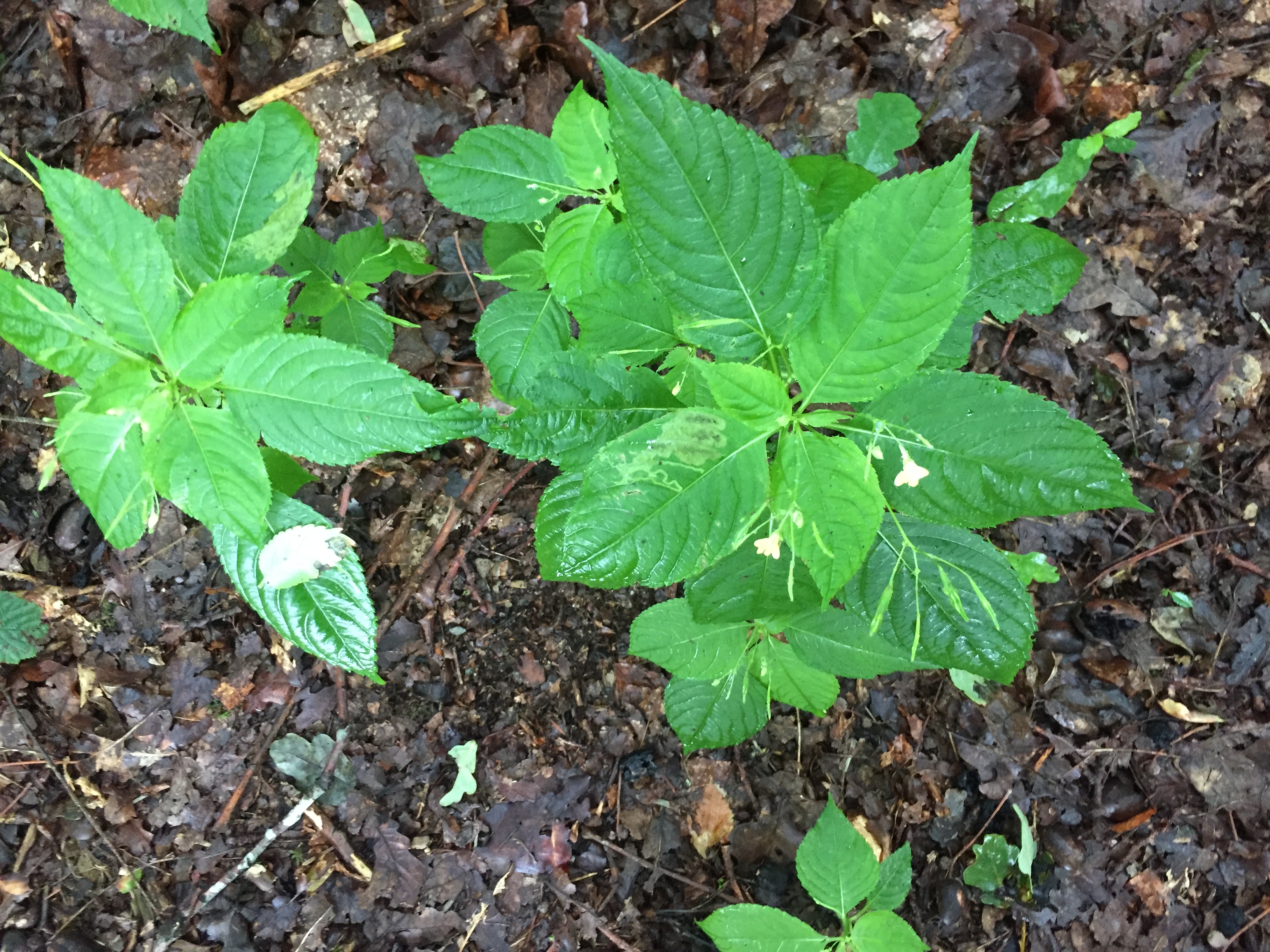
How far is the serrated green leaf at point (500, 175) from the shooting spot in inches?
83.5

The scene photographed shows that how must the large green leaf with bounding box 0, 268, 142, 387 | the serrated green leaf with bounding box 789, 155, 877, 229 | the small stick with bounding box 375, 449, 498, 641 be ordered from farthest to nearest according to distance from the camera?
1. the small stick with bounding box 375, 449, 498, 641
2. the serrated green leaf with bounding box 789, 155, 877, 229
3. the large green leaf with bounding box 0, 268, 142, 387

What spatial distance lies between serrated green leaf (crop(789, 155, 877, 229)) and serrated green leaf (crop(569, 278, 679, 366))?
19.3 inches

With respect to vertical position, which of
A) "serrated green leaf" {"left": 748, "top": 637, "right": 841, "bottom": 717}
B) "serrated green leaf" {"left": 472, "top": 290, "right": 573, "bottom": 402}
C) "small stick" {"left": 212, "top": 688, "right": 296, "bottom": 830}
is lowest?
"small stick" {"left": 212, "top": 688, "right": 296, "bottom": 830}

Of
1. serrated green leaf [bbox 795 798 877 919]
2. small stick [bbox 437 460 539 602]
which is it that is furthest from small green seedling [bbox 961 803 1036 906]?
small stick [bbox 437 460 539 602]

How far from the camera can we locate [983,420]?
1.43 metres

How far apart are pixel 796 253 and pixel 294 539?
54.5 inches

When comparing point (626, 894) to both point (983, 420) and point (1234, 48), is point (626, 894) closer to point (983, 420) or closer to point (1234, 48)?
point (983, 420)

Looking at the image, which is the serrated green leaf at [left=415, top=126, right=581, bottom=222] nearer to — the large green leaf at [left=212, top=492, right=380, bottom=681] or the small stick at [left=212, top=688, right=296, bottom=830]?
the large green leaf at [left=212, top=492, right=380, bottom=681]

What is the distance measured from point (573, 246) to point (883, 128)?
5.91 feet

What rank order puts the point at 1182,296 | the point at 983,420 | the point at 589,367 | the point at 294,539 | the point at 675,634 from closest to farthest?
the point at 983,420 < the point at 589,367 < the point at 294,539 < the point at 675,634 < the point at 1182,296

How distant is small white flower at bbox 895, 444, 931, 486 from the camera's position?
55.6 inches

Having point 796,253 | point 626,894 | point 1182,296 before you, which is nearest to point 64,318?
point 796,253

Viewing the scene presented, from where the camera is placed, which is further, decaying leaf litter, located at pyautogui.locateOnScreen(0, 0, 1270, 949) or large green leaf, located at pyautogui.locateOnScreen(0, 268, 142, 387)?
decaying leaf litter, located at pyautogui.locateOnScreen(0, 0, 1270, 949)

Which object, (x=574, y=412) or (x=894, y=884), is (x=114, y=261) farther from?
(x=894, y=884)
